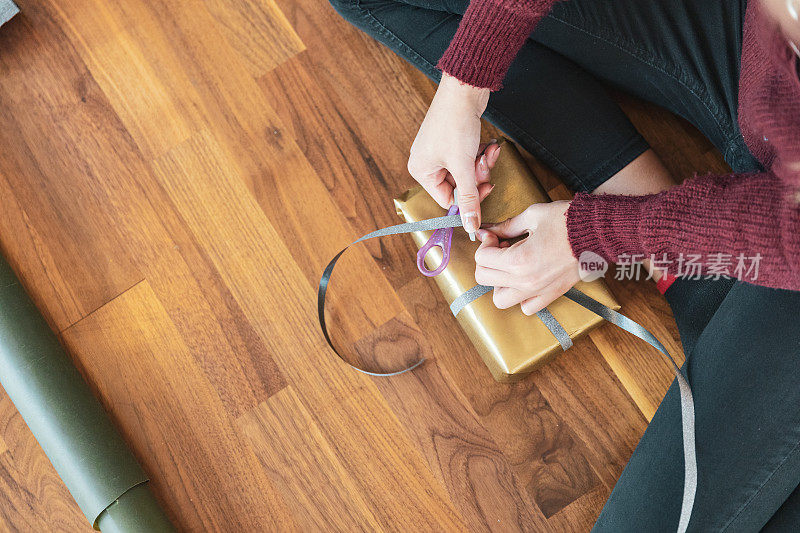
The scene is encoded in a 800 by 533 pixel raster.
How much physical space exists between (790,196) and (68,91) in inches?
40.8

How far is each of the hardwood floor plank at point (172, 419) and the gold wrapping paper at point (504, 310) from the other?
388 millimetres

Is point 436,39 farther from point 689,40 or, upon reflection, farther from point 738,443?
point 738,443

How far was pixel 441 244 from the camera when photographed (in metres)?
0.83

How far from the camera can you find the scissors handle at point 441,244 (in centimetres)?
82

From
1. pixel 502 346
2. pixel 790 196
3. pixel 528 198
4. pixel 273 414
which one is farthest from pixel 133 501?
pixel 790 196

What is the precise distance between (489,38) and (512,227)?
0.79 feet

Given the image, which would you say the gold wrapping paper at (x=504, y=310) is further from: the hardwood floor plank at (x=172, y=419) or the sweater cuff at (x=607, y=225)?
the hardwood floor plank at (x=172, y=419)

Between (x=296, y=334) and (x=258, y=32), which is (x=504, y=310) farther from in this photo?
(x=258, y=32)

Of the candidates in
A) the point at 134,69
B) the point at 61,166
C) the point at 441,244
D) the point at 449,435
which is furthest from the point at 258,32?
the point at 449,435

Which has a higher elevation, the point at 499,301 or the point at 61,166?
the point at 61,166

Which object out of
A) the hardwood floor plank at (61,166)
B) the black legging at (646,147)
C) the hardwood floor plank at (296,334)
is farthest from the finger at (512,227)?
the hardwood floor plank at (61,166)

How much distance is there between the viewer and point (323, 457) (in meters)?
0.89

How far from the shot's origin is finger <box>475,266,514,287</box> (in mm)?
759

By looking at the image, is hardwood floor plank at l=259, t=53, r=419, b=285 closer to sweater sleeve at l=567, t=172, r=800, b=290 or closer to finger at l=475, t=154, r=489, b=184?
finger at l=475, t=154, r=489, b=184
